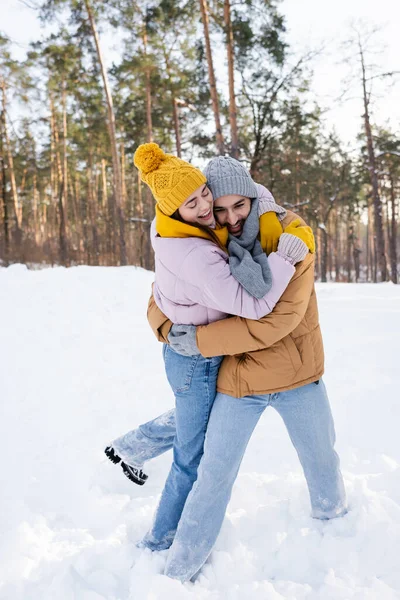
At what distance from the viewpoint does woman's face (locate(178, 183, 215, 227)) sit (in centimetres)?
197

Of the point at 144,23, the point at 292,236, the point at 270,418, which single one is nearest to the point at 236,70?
the point at 144,23

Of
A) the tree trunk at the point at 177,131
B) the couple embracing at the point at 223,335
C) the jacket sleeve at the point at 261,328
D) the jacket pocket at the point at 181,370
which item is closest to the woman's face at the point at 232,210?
the couple embracing at the point at 223,335

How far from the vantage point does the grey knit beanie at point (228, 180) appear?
2.02m

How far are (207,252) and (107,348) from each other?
15.1ft

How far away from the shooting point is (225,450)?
6.84 feet

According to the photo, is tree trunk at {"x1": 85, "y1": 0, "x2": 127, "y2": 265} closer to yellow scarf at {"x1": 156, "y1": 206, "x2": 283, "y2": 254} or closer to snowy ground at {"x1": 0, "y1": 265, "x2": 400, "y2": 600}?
snowy ground at {"x1": 0, "y1": 265, "x2": 400, "y2": 600}

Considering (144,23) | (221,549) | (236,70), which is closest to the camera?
(221,549)

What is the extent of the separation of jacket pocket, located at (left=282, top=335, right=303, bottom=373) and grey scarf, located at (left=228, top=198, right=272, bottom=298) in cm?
34

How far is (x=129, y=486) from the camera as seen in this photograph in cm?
308

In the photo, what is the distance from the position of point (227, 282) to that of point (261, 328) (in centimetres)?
26

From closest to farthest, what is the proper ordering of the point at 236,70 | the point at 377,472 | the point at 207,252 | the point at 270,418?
the point at 207,252 < the point at 377,472 < the point at 270,418 < the point at 236,70

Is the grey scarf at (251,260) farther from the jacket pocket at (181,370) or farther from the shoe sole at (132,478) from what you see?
the shoe sole at (132,478)

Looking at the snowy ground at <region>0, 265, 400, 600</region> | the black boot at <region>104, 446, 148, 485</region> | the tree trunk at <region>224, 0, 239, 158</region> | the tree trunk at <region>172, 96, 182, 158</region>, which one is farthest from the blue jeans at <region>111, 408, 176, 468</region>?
the tree trunk at <region>172, 96, 182, 158</region>

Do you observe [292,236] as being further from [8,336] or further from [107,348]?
[8,336]
